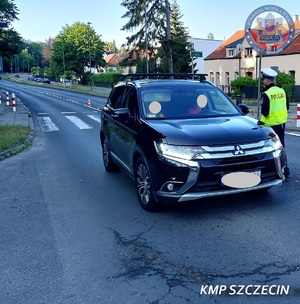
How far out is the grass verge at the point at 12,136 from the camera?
10.3 meters

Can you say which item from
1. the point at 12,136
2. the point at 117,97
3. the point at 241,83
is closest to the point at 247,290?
the point at 117,97

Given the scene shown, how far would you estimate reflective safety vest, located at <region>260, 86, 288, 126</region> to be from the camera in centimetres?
614

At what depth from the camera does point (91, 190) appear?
6133 millimetres

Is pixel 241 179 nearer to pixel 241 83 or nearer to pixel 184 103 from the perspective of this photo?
pixel 184 103

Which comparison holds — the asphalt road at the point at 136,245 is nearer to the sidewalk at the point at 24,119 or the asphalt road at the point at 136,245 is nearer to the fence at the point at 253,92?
the sidewalk at the point at 24,119

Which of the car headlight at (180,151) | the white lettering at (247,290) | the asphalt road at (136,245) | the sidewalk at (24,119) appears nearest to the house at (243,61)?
the sidewalk at (24,119)

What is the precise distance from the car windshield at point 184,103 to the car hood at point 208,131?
319mm

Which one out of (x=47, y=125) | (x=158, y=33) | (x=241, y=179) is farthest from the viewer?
(x=158, y=33)

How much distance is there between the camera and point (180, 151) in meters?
4.38

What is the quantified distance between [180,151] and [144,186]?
0.92 metres

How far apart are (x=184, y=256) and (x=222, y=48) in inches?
1898

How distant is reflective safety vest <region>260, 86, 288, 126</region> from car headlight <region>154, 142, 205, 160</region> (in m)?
2.49

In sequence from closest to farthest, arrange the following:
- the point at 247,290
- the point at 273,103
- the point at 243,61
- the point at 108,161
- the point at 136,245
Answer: the point at 247,290 < the point at 136,245 < the point at 273,103 < the point at 108,161 < the point at 243,61

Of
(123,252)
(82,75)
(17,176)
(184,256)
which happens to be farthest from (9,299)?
(82,75)
